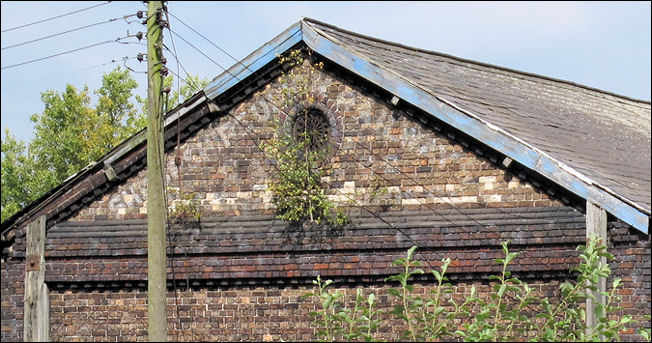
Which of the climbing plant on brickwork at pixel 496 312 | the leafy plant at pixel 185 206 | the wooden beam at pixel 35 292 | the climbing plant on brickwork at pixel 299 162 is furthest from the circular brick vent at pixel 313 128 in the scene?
the wooden beam at pixel 35 292

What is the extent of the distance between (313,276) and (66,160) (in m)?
22.6

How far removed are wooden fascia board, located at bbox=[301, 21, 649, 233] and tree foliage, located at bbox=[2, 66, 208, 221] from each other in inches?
828

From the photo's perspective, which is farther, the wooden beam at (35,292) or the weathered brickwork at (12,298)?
the weathered brickwork at (12,298)

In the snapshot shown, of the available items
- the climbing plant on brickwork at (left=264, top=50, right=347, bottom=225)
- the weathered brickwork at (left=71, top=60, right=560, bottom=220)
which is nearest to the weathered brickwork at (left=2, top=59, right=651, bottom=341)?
the weathered brickwork at (left=71, top=60, right=560, bottom=220)

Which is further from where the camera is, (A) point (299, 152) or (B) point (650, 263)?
(A) point (299, 152)

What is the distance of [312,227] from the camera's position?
1630cm

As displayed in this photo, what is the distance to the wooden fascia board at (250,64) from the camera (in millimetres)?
16734

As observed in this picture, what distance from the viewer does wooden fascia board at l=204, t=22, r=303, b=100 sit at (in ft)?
54.9

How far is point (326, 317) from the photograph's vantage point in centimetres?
1428

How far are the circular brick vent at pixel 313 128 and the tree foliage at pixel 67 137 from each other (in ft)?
67.4

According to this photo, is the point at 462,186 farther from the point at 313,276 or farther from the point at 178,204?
the point at 178,204

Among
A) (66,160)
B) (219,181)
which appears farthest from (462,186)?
(66,160)

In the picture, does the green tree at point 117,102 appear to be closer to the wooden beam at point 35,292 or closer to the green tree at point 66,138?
the green tree at point 66,138

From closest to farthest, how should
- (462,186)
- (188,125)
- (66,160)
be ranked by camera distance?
(462,186) → (188,125) → (66,160)
